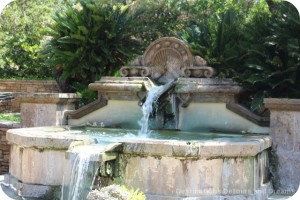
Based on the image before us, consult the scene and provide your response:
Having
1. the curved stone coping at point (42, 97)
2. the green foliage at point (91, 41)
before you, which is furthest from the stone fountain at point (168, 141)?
the green foliage at point (91, 41)

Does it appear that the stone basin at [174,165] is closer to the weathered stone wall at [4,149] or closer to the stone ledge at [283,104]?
the stone ledge at [283,104]

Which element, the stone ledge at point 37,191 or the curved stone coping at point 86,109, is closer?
the stone ledge at point 37,191

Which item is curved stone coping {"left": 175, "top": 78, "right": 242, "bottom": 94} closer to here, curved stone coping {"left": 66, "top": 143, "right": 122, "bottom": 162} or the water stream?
the water stream

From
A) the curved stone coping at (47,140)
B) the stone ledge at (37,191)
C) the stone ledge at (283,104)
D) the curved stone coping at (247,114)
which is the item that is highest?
the stone ledge at (283,104)

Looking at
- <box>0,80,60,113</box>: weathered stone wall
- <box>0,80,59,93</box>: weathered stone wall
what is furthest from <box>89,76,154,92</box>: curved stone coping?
<box>0,80,59,93</box>: weathered stone wall

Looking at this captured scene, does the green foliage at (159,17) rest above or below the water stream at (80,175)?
above

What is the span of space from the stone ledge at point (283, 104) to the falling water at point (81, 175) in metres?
3.14

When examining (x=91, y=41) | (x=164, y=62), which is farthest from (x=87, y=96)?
(x=164, y=62)

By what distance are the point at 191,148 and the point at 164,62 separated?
4.11 meters

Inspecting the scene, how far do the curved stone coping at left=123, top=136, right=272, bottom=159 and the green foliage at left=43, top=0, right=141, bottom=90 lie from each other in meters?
5.16

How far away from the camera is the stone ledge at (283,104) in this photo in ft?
29.3

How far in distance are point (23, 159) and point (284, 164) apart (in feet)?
13.3

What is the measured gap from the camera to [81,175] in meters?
7.66

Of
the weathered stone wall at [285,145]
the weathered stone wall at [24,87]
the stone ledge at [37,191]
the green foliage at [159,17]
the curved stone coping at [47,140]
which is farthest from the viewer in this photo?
the weathered stone wall at [24,87]
